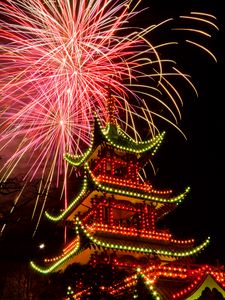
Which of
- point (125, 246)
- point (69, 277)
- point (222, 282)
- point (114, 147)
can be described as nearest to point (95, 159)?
point (114, 147)

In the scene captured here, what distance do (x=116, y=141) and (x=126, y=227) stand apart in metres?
4.81

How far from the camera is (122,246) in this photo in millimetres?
16688

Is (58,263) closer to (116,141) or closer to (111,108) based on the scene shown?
(116,141)

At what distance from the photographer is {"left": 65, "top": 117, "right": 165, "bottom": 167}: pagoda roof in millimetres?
19844

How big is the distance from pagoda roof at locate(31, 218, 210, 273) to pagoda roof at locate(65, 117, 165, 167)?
494cm

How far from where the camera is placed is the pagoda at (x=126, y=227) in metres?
14.2

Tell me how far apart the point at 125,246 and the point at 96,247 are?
1267 mm

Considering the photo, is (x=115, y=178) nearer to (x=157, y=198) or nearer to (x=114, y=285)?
(x=157, y=198)

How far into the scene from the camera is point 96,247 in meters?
16.5

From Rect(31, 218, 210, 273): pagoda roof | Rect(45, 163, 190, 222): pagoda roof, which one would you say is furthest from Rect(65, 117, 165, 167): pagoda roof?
Rect(31, 218, 210, 273): pagoda roof


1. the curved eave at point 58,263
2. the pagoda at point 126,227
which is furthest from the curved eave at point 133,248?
the curved eave at point 58,263

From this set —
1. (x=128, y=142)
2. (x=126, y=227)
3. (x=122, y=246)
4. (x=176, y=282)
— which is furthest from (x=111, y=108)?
(x=176, y=282)

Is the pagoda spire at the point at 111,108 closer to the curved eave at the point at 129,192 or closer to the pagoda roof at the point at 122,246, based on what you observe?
the curved eave at the point at 129,192

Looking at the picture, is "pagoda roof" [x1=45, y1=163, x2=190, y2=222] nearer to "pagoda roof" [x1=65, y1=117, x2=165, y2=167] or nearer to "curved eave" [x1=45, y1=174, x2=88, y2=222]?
"curved eave" [x1=45, y1=174, x2=88, y2=222]
